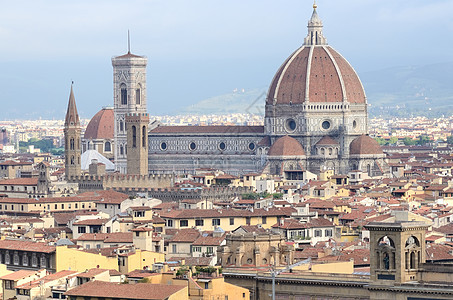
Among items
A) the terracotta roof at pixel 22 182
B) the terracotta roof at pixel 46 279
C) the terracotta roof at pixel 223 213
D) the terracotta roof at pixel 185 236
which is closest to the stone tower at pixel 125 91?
the terracotta roof at pixel 22 182

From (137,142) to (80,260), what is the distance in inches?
3400

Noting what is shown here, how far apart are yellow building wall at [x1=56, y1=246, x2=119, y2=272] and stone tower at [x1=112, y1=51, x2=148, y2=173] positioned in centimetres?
10316

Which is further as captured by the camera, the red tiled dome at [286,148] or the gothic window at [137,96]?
the gothic window at [137,96]

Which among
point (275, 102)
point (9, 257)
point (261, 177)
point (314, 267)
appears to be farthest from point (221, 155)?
point (314, 267)

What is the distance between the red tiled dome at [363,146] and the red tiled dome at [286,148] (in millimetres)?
4163

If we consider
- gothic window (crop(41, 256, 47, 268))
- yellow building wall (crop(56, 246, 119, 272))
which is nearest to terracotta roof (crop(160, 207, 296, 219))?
yellow building wall (crop(56, 246, 119, 272))

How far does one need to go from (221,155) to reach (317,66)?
39.5 feet

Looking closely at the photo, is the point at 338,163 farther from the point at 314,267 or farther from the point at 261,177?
the point at 314,267

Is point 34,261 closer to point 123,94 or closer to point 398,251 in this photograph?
point 398,251

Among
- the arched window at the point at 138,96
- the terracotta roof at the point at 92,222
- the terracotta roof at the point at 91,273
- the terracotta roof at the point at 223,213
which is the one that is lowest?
the terracotta roof at the point at 91,273

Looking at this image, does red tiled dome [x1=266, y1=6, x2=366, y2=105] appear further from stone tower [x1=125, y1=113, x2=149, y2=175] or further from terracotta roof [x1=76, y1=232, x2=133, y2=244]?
terracotta roof [x1=76, y1=232, x2=133, y2=244]

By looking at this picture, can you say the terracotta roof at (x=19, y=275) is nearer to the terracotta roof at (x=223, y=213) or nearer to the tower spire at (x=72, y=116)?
the terracotta roof at (x=223, y=213)

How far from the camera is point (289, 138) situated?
147 meters

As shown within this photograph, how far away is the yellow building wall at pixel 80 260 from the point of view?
54.4 metres
